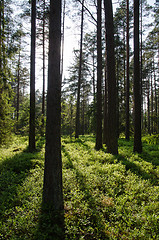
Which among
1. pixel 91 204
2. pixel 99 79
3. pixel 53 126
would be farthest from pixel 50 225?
pixel 99 79

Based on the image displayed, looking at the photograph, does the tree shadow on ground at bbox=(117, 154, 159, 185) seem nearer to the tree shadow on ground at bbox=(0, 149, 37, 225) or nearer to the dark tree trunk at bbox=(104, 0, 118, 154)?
the dark tree trunk at bbox=(104, 0, 118, 154)

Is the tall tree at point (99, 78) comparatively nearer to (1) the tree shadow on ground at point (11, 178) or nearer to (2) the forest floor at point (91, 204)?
(2) the forest floor at point (91, 204)

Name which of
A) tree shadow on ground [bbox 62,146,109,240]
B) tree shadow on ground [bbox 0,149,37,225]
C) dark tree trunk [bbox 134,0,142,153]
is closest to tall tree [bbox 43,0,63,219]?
tree shadow on ground [bbox 62,146,109,240]

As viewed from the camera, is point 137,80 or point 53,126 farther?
point 137,80

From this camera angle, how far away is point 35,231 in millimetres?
A: 2926

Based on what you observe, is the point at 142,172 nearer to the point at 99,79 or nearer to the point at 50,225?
the point at 50,225

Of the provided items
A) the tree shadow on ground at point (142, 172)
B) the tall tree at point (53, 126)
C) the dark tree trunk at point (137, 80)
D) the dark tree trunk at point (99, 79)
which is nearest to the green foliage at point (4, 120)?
the dark tree trunk at point (99, 79)

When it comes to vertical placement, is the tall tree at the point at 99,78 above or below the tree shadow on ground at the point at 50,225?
above

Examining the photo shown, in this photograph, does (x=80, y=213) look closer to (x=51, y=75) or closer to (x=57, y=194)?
(x=57, y=194)

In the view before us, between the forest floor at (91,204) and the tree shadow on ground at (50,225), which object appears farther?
the forest floor at (91,204)

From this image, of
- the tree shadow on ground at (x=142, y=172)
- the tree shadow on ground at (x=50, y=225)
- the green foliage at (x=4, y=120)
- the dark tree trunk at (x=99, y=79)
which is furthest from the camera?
the dark tree trunk at (x=99, y=79)

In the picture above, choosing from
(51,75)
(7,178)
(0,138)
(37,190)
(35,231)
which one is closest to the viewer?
(35,231)

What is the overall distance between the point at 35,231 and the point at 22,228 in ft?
1.07

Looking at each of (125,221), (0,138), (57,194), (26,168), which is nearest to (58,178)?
(57,194)
